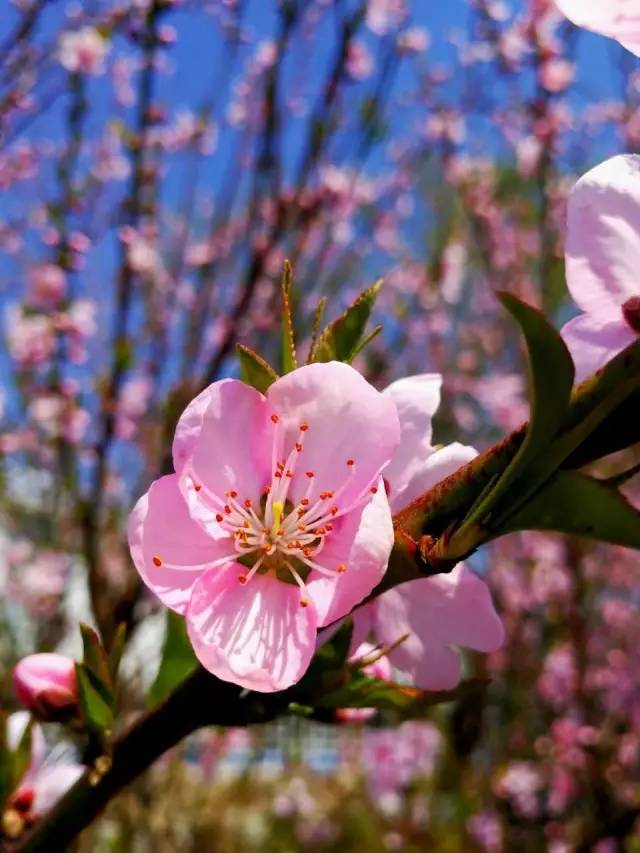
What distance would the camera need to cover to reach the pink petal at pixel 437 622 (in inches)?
26.5

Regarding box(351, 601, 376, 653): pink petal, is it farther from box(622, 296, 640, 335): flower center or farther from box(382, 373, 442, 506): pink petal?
box(622, 296, 640, 335): flower center

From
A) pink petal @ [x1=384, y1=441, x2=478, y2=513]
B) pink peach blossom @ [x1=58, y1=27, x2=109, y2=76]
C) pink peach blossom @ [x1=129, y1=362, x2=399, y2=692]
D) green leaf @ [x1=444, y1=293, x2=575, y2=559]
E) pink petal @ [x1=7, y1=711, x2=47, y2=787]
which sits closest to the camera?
green leaf @ [x1=444, y1=293, x2=575, y2=559]

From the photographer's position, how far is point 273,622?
0.59 meters

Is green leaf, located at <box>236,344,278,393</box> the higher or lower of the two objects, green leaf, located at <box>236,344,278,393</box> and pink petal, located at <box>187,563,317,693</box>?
the higher

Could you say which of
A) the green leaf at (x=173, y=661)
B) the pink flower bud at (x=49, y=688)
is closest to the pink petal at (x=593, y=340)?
the green leaf at (x=173, y=661)

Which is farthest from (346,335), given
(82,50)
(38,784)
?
(82,50)

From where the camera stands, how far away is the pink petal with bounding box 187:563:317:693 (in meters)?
0.52

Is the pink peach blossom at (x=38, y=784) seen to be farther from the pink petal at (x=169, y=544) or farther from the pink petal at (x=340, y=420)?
the pink petal at (x=340, y=420)

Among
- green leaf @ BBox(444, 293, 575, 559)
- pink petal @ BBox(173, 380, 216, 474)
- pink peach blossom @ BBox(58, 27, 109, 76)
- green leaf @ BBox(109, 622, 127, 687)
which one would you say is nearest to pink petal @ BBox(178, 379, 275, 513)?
pink petal @ BBox(173, 380, 216, 474)

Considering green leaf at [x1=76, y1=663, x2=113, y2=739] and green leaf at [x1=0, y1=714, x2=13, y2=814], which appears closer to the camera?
green leaf at [x1=76, y1=663, x2=113, y2=739]

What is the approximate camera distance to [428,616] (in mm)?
687

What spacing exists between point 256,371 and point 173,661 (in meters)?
0.22

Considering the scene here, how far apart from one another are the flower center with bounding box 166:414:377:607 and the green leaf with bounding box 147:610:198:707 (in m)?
0.06

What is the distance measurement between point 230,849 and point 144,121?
12.7 feet
